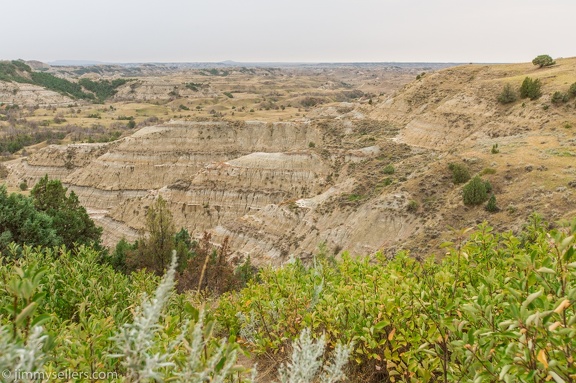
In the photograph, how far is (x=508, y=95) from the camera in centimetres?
4691

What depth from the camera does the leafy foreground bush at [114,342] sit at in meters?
2.52

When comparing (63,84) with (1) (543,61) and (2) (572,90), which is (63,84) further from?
(2) (572,90)

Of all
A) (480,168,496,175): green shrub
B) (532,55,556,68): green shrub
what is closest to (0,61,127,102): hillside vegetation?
(532,55,556,68): green shrub

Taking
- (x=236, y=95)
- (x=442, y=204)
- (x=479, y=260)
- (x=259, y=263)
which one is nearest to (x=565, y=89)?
(x=442, y=204)

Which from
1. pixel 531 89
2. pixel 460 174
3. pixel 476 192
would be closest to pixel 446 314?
pixel 476 192

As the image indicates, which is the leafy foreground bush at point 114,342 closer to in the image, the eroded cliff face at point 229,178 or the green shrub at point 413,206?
the green shrub at point 413,206

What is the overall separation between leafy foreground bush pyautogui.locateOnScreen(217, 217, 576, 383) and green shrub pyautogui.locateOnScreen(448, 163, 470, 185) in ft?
85.8

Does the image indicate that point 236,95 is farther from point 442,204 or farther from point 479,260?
point 479,260

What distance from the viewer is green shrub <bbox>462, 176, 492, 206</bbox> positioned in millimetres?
28656

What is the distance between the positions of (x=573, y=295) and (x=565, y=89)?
49998 mm

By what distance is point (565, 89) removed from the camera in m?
42.5

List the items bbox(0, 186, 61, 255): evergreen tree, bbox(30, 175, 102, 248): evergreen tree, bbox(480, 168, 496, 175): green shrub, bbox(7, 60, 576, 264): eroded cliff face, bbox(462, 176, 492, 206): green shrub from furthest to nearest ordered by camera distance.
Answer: bbox(480, 168, 496, 175): green shrub < bbox(7, 60, 576, 264): eroded cliff face < bbox(462, 176, 492, 206): green shrub < bbox(30, 175, 102, 248): evergreen tree < bbox(0, 186, 61, 255): evergreen tree

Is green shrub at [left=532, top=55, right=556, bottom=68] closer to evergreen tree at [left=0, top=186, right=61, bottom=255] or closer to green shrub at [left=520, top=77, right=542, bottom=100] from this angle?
green shrub at [left=520, top=77, right=542, bottom=100]

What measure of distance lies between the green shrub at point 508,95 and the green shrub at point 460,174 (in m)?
19.8
